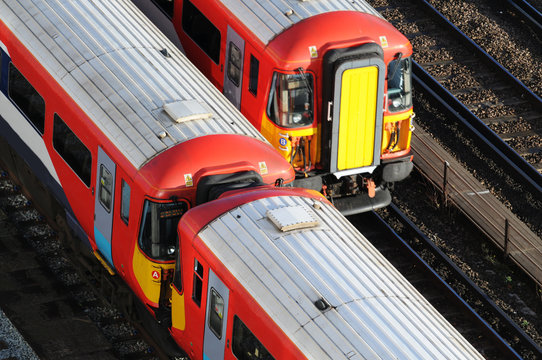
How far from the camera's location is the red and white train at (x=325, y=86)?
17.6 meters

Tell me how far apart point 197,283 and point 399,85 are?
624cm

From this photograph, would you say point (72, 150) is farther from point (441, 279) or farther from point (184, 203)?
point (441, 279)

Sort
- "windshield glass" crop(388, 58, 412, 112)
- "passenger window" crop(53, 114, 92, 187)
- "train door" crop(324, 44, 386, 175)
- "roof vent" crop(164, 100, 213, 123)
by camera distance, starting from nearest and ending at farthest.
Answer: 1. "roof vent" crop(164, 100, 213, 123)
2. "passenger window" crop(53, 114, 92, 187)
3. "train door" crop(324, 44, 386, 175)
4. "windshield glass" crop(388, 58, 412, 112)

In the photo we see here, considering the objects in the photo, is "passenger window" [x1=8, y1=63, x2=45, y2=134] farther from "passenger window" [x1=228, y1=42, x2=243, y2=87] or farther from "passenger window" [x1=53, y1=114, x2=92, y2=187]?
"passenger window" [x1=228, y1=42, x2=243, y2=87]

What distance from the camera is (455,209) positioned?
1975cm

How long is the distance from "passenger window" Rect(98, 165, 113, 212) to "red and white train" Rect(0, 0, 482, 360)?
3 centimetres

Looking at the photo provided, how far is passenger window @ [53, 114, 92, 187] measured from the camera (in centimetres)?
1606

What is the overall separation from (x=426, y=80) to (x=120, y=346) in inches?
387

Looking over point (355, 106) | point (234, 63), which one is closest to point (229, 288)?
point (355, 106)

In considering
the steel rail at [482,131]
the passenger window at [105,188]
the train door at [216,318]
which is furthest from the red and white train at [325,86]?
the train door at [216,318]

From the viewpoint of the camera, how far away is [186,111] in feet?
50.6

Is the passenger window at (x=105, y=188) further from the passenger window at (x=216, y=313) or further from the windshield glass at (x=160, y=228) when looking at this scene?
the passenger window at (x=216, y=313)

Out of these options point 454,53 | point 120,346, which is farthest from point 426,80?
point 120,346

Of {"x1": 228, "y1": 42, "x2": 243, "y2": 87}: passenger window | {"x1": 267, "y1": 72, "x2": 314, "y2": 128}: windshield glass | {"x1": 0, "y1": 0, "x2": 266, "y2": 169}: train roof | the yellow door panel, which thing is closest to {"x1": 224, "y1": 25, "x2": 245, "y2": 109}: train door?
{"x1": 228, "y1": 42, "x2": 243, "y2": 87}: passenger window
